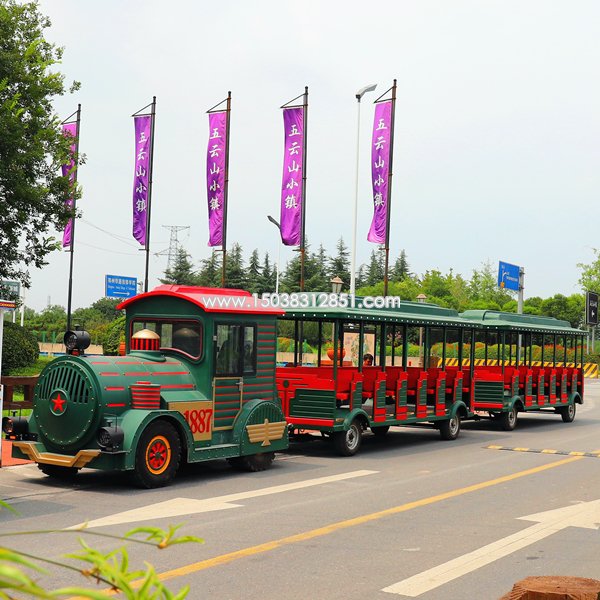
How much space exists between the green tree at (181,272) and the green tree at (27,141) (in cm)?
6135

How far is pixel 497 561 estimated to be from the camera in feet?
24.9

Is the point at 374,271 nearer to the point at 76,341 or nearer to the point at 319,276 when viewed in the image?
the point at 319,276

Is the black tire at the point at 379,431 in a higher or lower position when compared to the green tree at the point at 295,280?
lower

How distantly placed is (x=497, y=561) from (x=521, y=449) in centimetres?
930

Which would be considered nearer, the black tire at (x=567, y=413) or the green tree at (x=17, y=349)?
the black tire at (x=567, y=413)

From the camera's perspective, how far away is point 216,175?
27312 millimetres

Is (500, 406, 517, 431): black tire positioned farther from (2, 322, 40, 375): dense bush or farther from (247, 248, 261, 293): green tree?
(247, 248, 261, 293): green tree

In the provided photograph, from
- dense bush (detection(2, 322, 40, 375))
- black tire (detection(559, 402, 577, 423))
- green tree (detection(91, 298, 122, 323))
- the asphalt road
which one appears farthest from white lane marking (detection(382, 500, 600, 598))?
green tree (detection(91, 298, 122, 323))

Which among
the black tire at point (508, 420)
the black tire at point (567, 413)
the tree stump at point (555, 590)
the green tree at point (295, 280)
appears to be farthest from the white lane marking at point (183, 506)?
the green tree at point (295, 280)

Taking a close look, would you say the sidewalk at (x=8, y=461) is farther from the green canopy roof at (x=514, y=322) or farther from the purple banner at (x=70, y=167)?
the purple banner at (x=70, y=167)

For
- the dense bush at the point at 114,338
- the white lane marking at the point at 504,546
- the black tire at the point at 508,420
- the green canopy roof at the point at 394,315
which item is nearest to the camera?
the white lane marking at the point at 504,546

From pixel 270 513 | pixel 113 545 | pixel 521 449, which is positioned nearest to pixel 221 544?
pixel 113 545

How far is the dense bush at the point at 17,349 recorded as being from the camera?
24469mm

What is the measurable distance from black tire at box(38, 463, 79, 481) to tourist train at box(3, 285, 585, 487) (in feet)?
0.06
